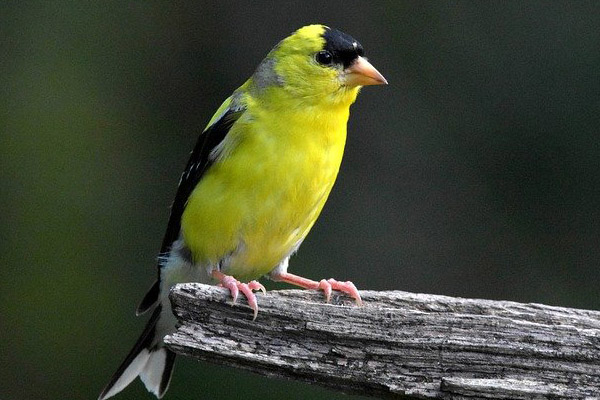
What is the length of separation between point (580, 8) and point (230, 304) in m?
4.01

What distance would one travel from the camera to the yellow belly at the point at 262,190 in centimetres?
397

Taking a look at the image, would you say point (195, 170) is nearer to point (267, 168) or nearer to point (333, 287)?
point (267, 168)

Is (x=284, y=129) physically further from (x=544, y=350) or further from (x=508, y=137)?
(x=508, y=137)

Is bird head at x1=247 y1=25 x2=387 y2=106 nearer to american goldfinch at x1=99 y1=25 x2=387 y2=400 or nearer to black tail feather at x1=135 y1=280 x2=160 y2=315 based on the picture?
american goldfinch at x1=99 y1=25 x2=387 y2=400

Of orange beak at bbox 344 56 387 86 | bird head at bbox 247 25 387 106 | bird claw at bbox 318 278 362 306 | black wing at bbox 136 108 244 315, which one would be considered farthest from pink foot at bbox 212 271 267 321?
orange beak at bbox 344 56 387 86

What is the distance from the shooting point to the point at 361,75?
4168 mm

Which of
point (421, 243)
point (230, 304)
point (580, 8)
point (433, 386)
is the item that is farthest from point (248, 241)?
point (580, 8)

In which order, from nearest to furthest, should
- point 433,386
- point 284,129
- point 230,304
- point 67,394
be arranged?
point 433,386, point 230,304, point 284,129, point 67,394

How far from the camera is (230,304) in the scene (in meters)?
3.23

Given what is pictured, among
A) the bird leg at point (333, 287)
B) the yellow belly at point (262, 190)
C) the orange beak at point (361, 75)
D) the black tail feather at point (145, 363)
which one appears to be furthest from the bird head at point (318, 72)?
the black tail feather at point (145, 363)

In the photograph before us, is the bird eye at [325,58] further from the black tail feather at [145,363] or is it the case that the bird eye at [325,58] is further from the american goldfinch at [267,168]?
the black tail feather at [145,363]

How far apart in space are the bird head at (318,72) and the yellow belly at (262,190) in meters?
0.11

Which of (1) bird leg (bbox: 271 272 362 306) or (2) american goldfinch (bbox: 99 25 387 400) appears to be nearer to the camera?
(1) bird leg (bbox: 271 272 362 306)

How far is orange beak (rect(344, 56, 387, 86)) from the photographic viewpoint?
13.6ft
